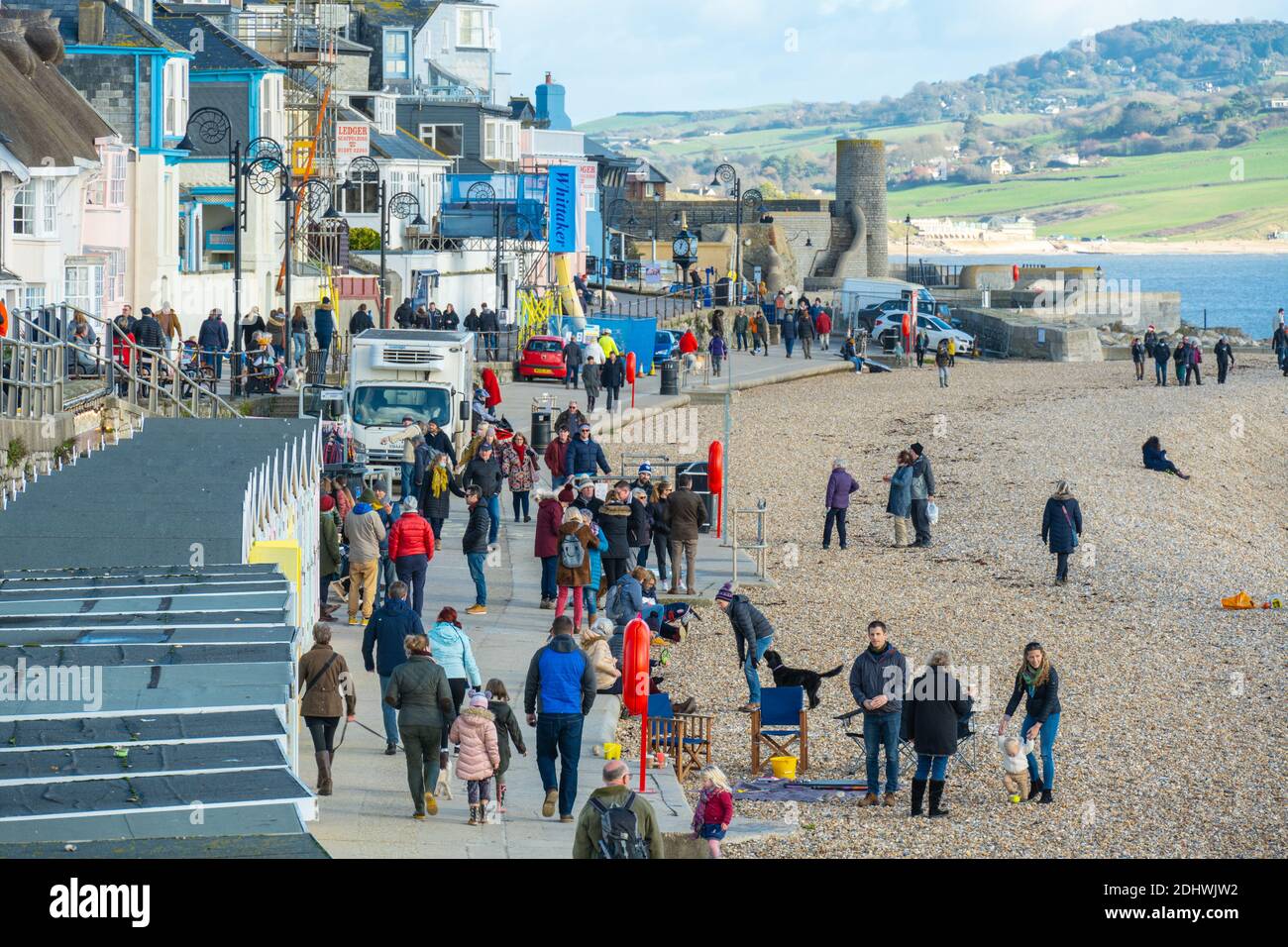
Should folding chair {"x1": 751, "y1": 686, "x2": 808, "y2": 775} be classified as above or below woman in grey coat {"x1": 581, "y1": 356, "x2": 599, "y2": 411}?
below

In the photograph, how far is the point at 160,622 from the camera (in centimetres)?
1220

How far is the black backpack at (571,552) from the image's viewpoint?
65.0 ft

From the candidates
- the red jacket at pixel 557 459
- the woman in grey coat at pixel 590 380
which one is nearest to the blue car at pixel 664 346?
the woman in grey coat at pixel 590 380

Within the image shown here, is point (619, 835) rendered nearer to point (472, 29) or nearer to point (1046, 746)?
point (1046, 746)

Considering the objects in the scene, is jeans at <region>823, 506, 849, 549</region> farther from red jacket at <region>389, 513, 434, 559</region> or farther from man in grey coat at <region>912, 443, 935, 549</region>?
red jacket at <region>389, 513, 434, 559</region>

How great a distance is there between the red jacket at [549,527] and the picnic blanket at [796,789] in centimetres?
536

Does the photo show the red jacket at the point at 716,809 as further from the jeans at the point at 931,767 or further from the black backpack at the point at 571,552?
the black backpack at the point at 571,552

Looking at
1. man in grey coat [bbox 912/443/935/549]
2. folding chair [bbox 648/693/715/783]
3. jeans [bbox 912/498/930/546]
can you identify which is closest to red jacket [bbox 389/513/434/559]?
folding chair [bbox 648/693/715/783]

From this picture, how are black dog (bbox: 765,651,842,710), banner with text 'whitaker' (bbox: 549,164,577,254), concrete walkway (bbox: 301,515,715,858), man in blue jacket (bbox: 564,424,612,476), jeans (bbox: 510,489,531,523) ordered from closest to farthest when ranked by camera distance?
concrete walkway (bbox: 301,515,715,858) < black dog (bbox: 765,651,842,710) < man in blue jacket (bbox: 564,424,612,476) < jeans (bbox: 510,489,531,523) < banner with text 'whitaker' (bbox: 549,164,577,254)

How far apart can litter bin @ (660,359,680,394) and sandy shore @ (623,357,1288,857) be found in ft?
4.98

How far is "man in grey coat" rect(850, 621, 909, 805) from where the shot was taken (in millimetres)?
14672
